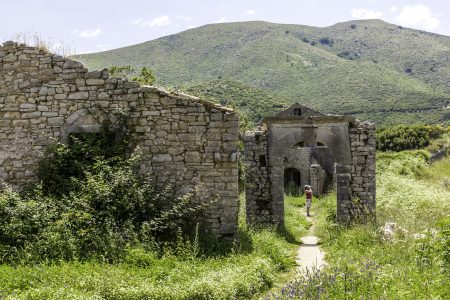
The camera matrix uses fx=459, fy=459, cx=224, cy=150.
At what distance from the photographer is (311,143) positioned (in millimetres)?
12922

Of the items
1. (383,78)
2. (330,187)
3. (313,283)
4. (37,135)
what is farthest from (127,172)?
(383,78)

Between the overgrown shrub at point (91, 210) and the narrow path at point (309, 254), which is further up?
the overgrown shrub at point (91, 210)

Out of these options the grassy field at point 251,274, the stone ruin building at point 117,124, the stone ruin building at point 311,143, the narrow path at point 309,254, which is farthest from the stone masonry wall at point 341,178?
the stone ruin building at point 117,124

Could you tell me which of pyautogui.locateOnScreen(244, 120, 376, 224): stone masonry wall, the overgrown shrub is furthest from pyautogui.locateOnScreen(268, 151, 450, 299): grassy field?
the overgrown shrub

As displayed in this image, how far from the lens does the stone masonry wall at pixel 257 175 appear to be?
13.0 meters

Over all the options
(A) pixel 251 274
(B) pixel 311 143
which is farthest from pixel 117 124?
(B) pixel 311 143

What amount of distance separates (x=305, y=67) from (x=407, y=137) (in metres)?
52.3

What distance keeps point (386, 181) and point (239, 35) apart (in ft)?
326

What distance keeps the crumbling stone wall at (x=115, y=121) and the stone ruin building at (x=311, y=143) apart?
4.23 metres

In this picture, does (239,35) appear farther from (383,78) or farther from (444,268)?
(444,268)

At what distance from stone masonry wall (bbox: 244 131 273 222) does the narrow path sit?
139cm

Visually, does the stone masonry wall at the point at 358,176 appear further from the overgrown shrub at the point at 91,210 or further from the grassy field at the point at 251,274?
the overgrown shrub at the point at 91,210

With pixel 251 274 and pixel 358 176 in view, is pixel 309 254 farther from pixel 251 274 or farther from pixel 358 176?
pixel 358 176

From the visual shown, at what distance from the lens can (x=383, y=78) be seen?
7819 centimetres
